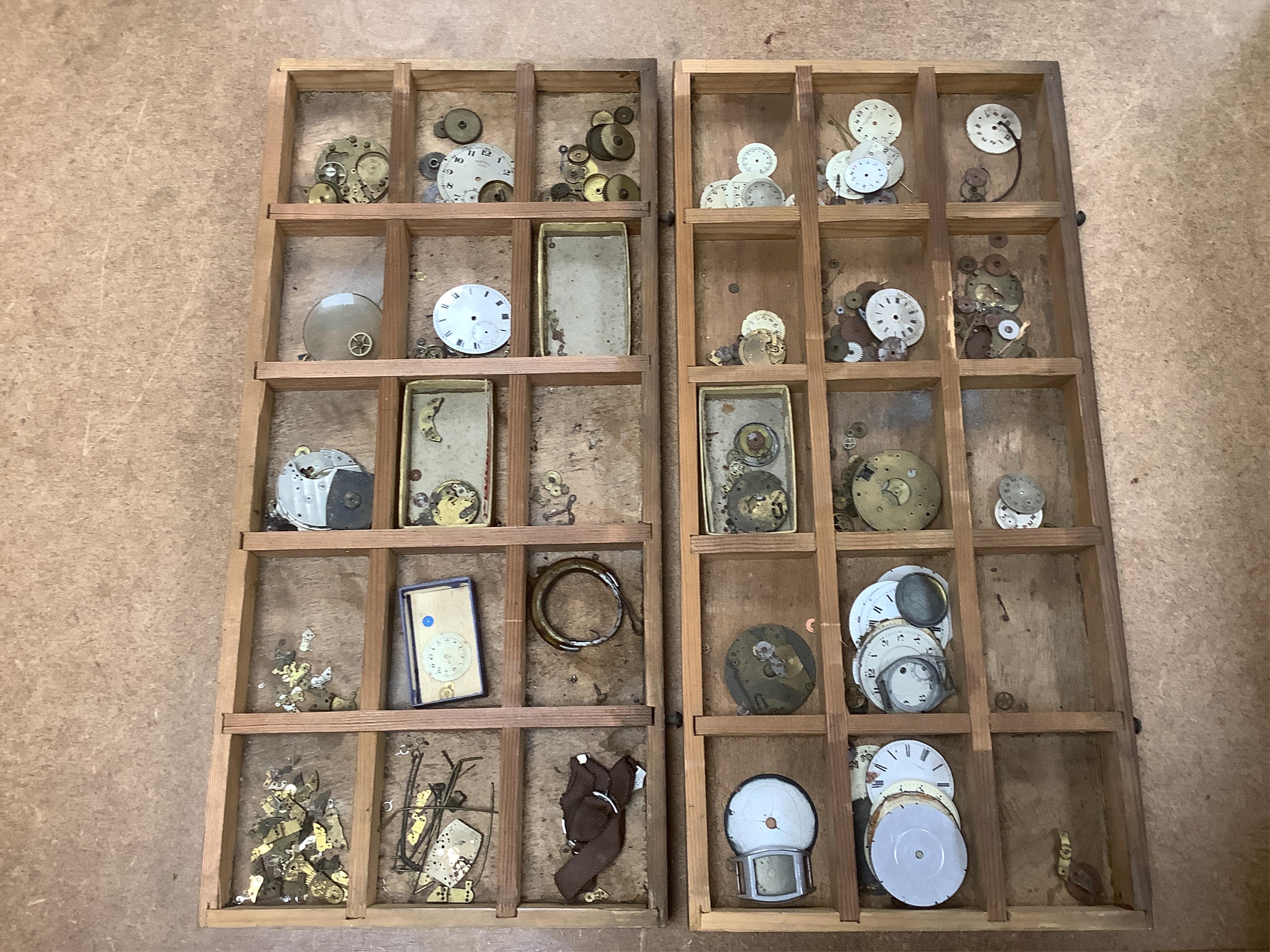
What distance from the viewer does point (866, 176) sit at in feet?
9.27

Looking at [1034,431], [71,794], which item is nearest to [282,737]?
[71,794]

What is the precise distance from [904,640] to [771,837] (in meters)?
0.70

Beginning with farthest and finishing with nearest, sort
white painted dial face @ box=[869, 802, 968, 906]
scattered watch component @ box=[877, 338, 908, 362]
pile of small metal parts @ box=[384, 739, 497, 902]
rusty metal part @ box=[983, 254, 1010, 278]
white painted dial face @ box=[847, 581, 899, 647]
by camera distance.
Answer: rusty metal part @ box=[983, 254, 1010, 278] < scattered watch component @ box=[877, 338, 908, 362] < white painted dial face @ box=[847, 581, 899, 647] < pile of small metal parts @ box=[384, 739, 497, 902] < white painted dial face @ box=[869, 802, 968, 906]

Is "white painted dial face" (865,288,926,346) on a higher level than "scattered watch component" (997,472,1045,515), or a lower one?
higher

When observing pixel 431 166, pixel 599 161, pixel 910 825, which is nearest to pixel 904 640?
pixel 910 825

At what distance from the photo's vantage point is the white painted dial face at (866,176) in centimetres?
281

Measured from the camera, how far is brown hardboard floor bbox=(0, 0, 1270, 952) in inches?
98.1

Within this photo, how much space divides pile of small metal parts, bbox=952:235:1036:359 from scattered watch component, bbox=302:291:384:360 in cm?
189

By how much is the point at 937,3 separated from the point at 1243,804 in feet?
9.30

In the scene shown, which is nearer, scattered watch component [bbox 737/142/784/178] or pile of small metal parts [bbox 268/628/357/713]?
pile of small metal parts [bbox 268/628/357/713]

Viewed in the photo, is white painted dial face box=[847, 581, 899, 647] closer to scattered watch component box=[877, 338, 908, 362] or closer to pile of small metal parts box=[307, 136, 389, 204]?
scattered watch component box=[877, 338, 908, 362]

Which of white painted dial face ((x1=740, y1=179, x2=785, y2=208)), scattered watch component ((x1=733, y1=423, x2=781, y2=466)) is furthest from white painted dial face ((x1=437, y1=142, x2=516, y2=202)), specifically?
scattered watch component ((x1=733, y1=423, x2=781, y2=466))

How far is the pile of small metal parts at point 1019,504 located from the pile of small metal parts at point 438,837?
69.9 inches

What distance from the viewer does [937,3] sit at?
120 inches
